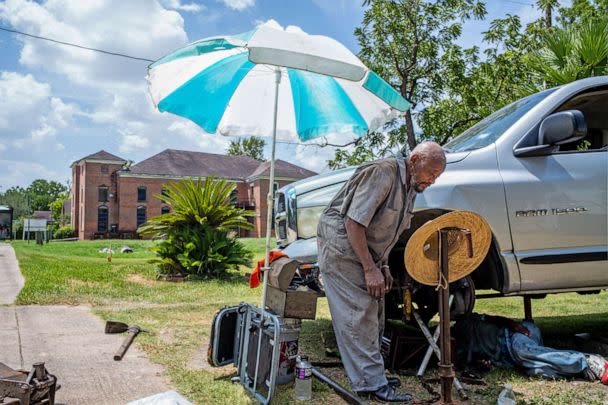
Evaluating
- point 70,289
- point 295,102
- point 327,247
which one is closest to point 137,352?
point 327,247

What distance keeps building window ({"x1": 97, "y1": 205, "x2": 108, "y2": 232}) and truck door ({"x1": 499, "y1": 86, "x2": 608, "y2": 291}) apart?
55231 mm

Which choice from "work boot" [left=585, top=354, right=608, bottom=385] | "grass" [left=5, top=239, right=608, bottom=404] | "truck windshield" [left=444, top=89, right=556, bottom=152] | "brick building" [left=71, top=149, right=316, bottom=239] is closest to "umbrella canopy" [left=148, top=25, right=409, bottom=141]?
"truck windshield" [left=444, top=89, right=556, bottom=152]

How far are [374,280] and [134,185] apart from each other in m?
52.9

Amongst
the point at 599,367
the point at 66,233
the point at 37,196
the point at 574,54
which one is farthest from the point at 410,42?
the point at 37,196

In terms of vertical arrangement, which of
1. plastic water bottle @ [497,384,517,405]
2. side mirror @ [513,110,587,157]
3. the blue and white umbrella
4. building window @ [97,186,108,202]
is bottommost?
plastic water bottle @ [497,384,517,405]

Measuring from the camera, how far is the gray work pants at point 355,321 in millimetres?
3402

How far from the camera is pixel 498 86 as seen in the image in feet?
48.3

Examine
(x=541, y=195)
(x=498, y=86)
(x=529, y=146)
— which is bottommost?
(x=541, y=195)

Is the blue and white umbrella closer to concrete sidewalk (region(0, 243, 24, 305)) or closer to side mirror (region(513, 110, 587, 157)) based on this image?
side mirror (region(513, 110, 587, 157))

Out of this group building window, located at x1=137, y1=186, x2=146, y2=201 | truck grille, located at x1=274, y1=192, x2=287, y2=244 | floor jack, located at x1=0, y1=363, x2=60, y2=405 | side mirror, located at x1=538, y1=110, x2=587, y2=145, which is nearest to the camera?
floor jack, located at x1=0, y1=363, x2=60, y2=405

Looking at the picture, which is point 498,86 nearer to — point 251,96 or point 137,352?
point 251,96

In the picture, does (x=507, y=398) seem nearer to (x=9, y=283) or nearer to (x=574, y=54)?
(x=574, y=54)

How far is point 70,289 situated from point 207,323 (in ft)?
13.0

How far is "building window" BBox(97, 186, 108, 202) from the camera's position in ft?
176
